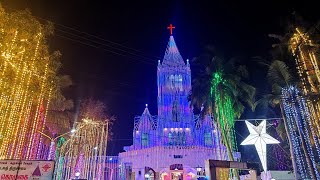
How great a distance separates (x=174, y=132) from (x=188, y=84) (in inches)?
320

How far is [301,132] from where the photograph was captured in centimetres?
2017

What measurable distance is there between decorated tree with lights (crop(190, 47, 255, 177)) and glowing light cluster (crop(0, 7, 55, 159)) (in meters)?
13.9

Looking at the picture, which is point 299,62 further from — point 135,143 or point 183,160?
point 135,143

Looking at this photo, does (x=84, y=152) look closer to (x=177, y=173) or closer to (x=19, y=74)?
(x=19, y=74)

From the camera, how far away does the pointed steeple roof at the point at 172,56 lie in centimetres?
4553

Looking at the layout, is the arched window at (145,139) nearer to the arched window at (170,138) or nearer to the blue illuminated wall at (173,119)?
the blue illuminated wall at (173,119)

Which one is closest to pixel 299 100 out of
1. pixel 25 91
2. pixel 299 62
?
pixel 299 62

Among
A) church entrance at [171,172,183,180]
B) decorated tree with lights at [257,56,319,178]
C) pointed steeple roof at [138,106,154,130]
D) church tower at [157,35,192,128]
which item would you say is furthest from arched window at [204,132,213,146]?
decorated tree with lights at [257,56,319,178]

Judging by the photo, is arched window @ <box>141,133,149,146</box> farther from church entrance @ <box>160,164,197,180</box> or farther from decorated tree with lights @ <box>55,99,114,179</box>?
decorated tree with lights @ <box>55,99,114,179</box>

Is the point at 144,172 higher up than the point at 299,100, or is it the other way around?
the point at 299,100

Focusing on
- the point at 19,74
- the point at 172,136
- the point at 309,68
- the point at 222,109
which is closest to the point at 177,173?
the point at 172,136

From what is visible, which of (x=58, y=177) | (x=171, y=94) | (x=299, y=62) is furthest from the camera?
(x=171, y=94)

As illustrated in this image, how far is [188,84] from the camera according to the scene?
44906 millimetres

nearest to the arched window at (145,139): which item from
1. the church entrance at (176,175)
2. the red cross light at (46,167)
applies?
the church entrance at (176,175)
